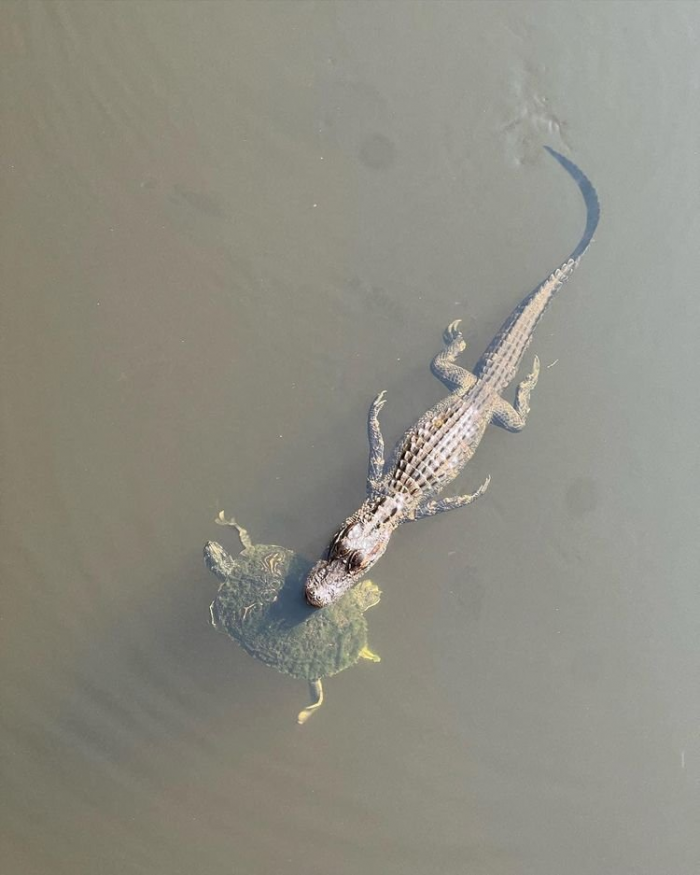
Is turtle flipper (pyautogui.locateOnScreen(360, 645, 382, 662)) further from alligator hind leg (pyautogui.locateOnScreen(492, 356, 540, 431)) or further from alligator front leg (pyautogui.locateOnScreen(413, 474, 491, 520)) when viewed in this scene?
alligator hind leg (pyautogui.locateOnScreen(492, 356, 540, 431))

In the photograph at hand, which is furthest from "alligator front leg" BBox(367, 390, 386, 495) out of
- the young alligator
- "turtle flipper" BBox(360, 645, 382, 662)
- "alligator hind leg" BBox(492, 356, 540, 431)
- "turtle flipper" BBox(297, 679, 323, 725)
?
"turtle flipper" BBox(297, 679, 323, 725)

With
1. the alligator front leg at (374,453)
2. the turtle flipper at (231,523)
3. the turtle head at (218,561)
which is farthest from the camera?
the alligator front leg at (374,453)

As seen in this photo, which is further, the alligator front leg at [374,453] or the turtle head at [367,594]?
the alligator front leg at [374,453]

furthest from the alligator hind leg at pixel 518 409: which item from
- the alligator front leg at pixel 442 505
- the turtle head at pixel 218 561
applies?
the turtle head at pixel 218 561

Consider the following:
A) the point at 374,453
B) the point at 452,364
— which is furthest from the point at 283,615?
the point at 452,364

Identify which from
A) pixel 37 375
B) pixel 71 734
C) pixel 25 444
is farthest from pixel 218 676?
pixel 37 375

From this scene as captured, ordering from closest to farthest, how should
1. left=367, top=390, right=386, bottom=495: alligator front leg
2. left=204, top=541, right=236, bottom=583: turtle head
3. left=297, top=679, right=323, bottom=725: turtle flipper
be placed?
1. left=297, top=679, right=323, bottom=725: turtle flipper
2. left=204, top=541, right=236, bottom=583: turtle head
3. left=367, top=390, right=386, bottom=495: alligator front leg

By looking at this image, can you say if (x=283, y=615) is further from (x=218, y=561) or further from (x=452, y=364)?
(x=452, y=364)

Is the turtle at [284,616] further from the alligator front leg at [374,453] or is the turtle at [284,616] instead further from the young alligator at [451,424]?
the alligator front leg at [374,453]
